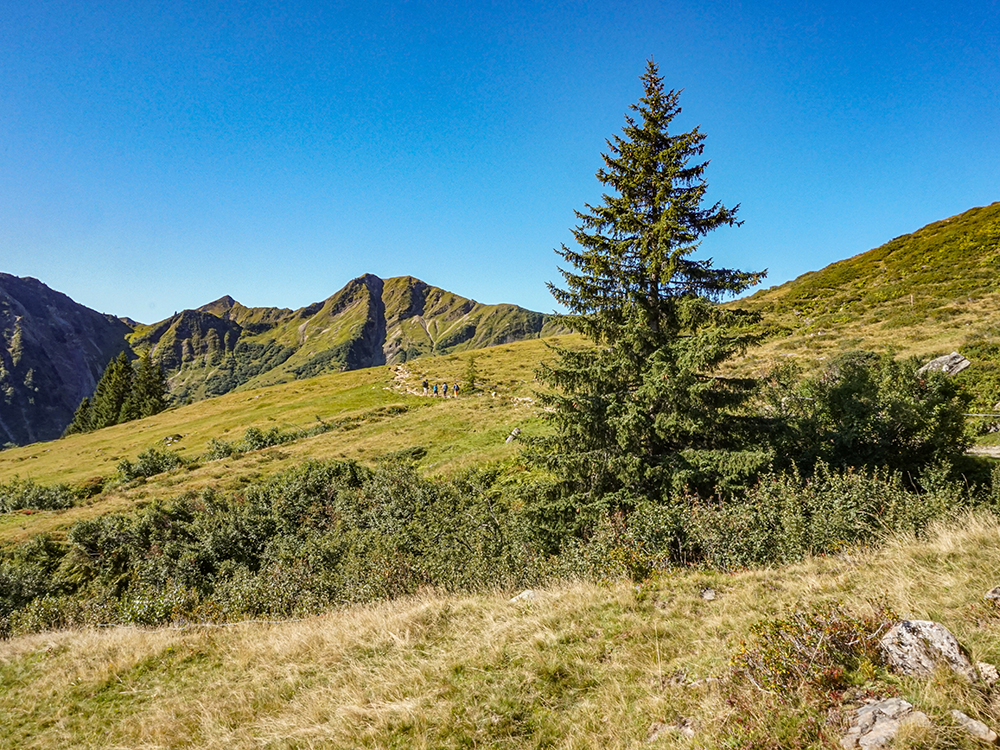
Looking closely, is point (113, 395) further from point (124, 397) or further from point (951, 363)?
point (951, 363)

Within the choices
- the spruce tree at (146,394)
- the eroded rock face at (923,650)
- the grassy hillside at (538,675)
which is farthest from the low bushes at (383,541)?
the spruce tree at (146,394)

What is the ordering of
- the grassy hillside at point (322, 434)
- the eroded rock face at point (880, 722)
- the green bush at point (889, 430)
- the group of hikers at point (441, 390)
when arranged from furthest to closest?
the group of hikers at point (441, 390), the grassy hillside at point (322, 434), the green bush at point (889, 430), the eroded rock face at point (880, 722)

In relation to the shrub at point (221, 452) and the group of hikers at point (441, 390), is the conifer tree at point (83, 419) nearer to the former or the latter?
the shrub at point (221, 452)

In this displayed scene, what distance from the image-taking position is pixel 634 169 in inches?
514

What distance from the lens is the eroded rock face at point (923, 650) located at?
3789mm

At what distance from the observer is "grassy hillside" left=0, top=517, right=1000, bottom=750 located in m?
4.07

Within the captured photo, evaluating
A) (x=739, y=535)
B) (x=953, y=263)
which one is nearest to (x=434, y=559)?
(x=739, y=535)

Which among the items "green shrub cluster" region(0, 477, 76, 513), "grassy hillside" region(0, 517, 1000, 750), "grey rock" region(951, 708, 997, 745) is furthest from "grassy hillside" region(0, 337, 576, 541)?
"grey rock" region(951, 708, 997, 745)

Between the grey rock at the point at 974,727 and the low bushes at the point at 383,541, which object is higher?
the grey rock at the point at 974,727

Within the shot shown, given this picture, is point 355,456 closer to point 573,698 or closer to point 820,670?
point 573,698

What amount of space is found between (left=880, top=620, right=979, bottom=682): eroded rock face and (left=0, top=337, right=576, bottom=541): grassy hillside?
15777 millimetres

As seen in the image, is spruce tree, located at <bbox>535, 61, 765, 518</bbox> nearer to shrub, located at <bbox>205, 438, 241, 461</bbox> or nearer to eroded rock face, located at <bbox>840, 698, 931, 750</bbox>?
eroded rock face, located at <bbox>840, 698, 931, 750</bbox>

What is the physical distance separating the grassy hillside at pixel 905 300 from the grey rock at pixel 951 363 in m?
1.98

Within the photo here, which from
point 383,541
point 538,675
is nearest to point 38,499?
point 383,541
